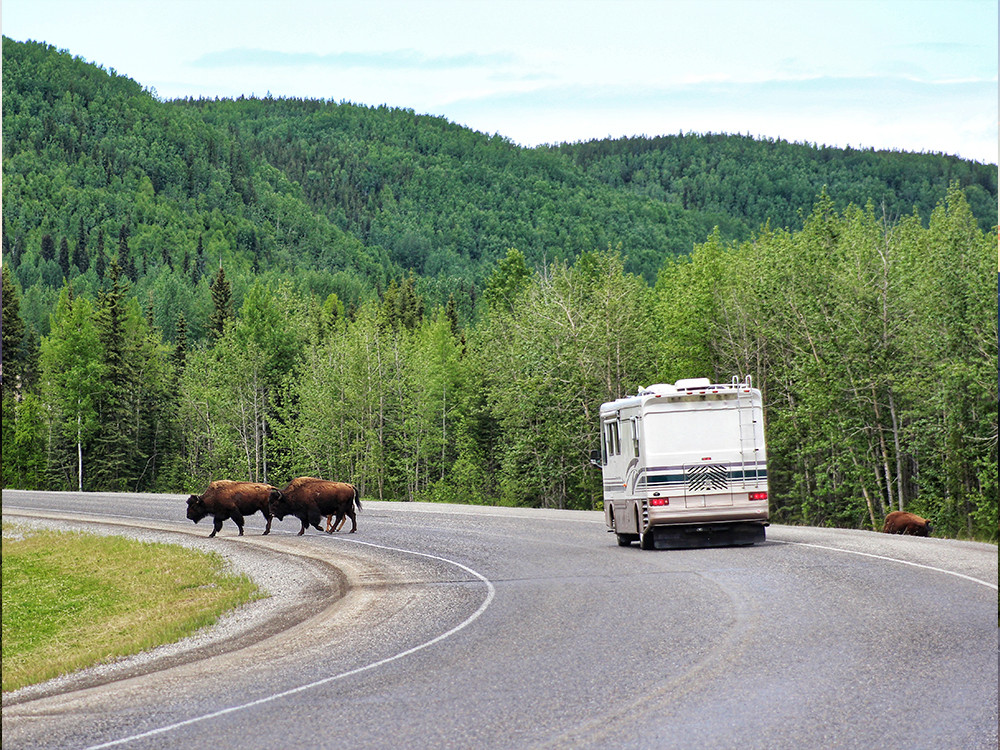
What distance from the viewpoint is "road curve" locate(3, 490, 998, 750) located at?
8.24 metres

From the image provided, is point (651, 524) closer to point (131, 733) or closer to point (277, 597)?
point (277, 597)

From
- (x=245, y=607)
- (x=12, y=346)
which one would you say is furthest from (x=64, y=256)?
(x=245, y=607)

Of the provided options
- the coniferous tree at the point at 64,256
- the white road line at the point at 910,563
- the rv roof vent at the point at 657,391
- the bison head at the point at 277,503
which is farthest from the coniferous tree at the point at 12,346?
the coniferous tree at the point at 64,256

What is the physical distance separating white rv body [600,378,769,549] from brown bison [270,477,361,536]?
9.30 meters

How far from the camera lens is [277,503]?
93.5 ft

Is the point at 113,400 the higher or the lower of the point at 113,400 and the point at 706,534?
the higher

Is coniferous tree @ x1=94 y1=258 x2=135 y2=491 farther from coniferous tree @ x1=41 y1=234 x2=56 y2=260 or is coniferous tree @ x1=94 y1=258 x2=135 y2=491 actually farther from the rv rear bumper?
coniferous tree @ x1=41 y1=234 x2=56 y2=260

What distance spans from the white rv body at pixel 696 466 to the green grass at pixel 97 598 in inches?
295

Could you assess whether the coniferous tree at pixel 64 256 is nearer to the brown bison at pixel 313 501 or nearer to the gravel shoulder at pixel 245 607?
the gravel shoulder at pixel 245 607

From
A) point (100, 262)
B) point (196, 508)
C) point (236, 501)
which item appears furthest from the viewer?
point (100, 262)

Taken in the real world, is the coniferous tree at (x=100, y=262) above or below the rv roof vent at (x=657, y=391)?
above

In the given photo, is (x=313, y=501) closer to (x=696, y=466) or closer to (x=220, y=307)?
(x=696, y=466)

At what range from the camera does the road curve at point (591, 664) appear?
8242mm

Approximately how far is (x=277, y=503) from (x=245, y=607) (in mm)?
11738
